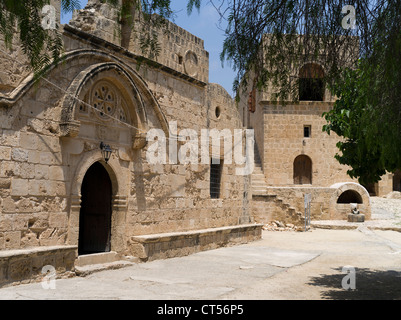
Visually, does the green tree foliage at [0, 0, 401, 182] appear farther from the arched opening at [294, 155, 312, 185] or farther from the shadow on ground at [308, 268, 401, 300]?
the arched opening at [294, 155, 312, 185]

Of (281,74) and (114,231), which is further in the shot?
(114,231)

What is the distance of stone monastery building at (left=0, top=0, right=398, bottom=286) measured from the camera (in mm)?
6707

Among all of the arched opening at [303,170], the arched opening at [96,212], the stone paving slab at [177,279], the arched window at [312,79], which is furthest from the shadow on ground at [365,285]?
the arched opening at [303,170]

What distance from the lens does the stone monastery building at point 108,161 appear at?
264 inches

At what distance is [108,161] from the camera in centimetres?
841

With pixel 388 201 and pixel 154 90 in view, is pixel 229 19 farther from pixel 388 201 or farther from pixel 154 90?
pixel 388 201

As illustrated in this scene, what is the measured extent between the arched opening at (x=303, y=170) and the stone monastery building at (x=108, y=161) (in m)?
11.7

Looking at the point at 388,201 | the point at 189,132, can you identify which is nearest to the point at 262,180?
the point at 388,201

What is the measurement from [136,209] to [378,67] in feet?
17.4

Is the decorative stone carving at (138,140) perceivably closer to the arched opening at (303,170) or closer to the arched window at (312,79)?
the arched window at (312,79)

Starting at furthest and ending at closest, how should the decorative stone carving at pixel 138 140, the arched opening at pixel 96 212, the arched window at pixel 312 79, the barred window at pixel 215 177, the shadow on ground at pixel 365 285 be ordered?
the barred window at pixel 215 177
the decorative stone carving at pixel 138 140
the arched opening at pixel 96 212
the shadow on ground at pixel 365 285
the arched window at pixel 312 79

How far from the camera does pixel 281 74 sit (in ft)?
19.6

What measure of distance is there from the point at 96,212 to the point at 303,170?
1753cm

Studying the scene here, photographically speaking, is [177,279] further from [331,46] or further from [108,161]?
[331,46]
